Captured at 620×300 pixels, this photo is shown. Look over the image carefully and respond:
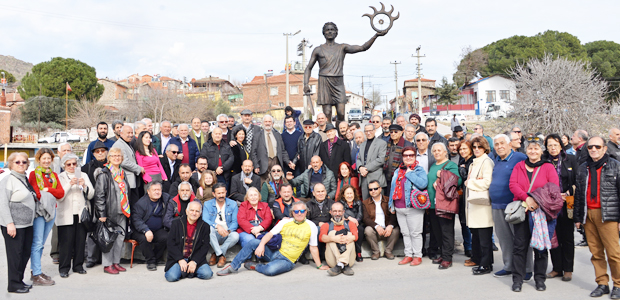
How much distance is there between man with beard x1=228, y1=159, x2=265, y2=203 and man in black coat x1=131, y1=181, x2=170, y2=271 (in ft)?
→ 4.04

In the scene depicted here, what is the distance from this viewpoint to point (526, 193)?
5137 mm

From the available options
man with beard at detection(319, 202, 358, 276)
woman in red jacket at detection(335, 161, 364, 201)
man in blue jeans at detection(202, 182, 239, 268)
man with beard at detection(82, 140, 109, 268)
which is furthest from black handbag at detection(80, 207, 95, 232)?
woman in red jacket at detection(335, 161, 364, 201)

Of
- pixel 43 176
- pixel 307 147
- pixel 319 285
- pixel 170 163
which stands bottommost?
pixel 319 285

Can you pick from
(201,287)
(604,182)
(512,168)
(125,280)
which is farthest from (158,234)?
(604,182)

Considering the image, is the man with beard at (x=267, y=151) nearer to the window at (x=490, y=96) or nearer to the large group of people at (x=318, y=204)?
the large group of people at (x=318, y=204)

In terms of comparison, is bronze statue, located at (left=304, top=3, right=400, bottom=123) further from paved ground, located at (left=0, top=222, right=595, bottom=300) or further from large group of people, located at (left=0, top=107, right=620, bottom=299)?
paved ground, located at (left=0, top=222, right=595, bottom=300)

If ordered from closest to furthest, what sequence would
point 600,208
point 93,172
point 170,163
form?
1. point 600,208
2. point 93,172
3. point 170,163

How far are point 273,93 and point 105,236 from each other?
51.3 m

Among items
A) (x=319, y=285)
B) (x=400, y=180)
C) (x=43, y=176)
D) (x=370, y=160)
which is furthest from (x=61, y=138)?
(x=319, y=285)

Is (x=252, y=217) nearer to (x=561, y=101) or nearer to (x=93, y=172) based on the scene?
(x=93, y=172)

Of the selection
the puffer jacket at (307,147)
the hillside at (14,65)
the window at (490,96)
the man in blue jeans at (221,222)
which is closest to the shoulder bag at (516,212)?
the puffer jacket at (307,147)

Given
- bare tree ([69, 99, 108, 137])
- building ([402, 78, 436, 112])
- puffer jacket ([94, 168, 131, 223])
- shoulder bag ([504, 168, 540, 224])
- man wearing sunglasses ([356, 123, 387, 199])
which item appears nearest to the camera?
shoulder bag ([504, 168, 540, 224])

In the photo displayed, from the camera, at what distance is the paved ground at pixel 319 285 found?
517 centimetres

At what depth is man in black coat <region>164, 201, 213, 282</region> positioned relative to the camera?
580 cm
